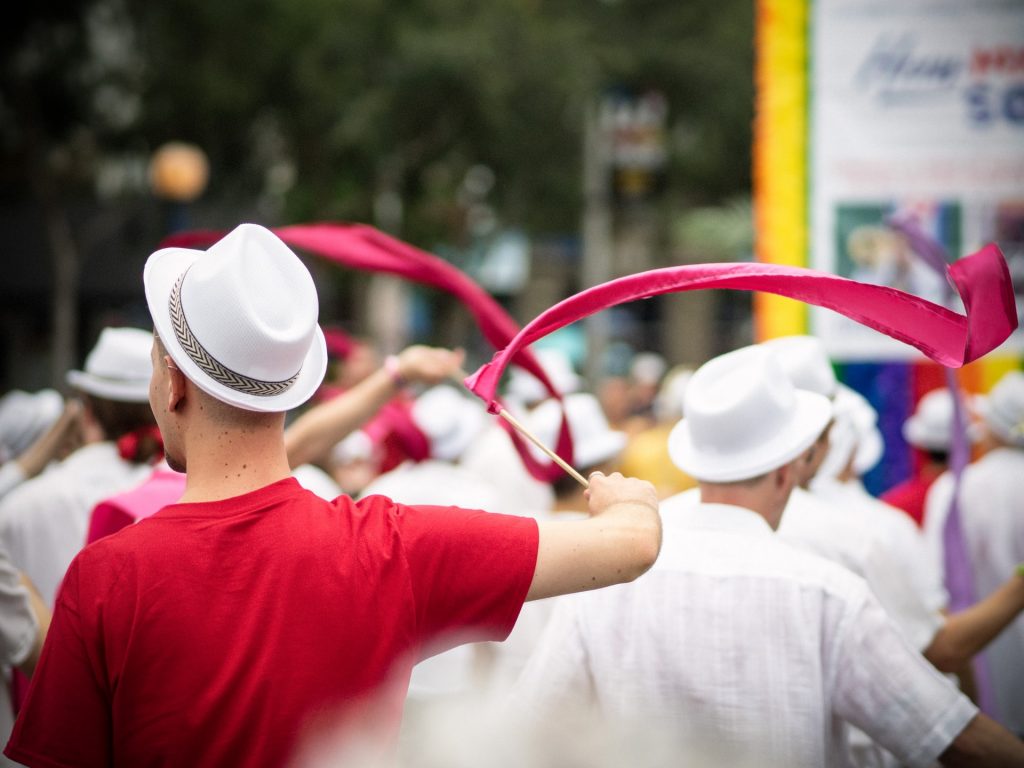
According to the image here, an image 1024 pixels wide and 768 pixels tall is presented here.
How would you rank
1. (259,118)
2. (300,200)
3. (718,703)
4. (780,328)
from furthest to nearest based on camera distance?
(300,200), (259,118), (780,328), (718,703)

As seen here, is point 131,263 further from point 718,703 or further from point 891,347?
point 718,703

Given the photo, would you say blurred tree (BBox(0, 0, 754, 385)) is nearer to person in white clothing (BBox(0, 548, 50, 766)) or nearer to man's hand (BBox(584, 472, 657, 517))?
person in white clothing (BBox(0, 548, 50, 766))

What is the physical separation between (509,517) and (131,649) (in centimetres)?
67

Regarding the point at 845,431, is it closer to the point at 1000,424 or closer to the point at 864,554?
the point at 864,554

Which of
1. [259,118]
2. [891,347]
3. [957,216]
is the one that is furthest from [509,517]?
[259,118]

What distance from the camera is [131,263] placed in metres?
27.2

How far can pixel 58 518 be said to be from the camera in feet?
13.4

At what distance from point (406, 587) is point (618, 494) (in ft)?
1.37

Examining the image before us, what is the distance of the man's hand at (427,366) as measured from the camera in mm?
3434

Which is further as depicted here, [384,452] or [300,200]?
[300,200]

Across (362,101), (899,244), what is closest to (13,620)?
(899,244)

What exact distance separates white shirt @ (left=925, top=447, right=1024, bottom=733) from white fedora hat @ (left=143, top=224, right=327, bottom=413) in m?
4.04

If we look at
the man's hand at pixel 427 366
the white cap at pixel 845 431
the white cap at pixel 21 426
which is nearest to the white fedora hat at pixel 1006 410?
the white cap at pixel 845 431

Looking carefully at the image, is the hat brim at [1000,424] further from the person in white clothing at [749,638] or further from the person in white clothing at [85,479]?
the person in white clothing at [85,479]
